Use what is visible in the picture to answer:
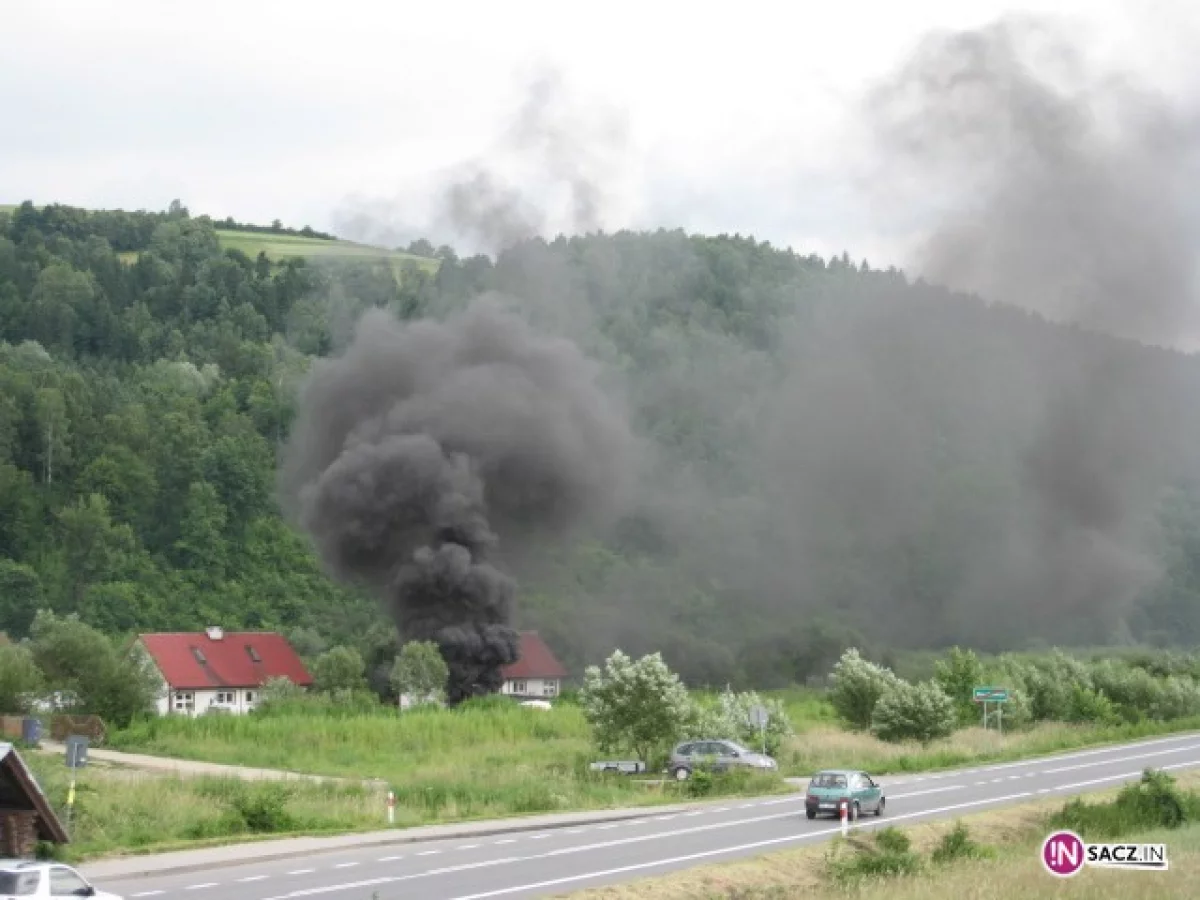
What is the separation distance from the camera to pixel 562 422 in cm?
8638

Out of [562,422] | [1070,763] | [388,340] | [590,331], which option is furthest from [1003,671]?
[590,331]

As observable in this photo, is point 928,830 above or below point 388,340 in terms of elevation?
below

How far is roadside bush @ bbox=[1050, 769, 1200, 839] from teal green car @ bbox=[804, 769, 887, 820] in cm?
372

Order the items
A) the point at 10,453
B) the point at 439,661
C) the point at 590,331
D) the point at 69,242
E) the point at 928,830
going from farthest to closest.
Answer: the point at 69,242, the point at 590,331, the point at 10,453, the point at 439,661, the point at 928,830

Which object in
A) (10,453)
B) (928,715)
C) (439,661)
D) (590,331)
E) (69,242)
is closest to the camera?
(928,715)

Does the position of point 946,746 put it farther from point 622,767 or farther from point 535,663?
point 535,663

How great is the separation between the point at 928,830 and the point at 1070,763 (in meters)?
20.3

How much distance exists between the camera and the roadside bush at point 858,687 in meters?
58.5

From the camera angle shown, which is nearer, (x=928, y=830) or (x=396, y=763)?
(x=928, y=830)

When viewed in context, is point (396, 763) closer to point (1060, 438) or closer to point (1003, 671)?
point (1003, 671)

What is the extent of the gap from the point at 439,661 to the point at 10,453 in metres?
63.2

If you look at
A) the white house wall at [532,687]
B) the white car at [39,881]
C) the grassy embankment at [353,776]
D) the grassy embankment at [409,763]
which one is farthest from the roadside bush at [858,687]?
the white car at [39,881]

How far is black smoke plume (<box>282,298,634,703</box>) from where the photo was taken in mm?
75438

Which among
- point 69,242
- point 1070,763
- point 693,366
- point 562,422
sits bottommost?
point 1070,763
